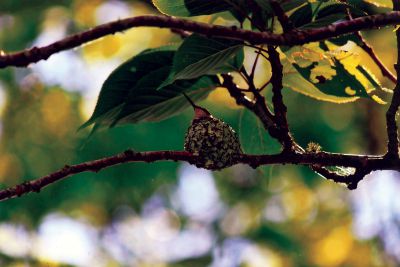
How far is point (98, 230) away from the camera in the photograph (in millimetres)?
4984

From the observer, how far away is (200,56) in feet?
3.39

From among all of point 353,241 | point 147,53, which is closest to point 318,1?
point 147,53

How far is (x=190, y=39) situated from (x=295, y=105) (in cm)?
319

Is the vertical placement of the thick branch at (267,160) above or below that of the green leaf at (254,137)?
above

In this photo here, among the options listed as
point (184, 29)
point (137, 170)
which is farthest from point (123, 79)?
point (137, 170)

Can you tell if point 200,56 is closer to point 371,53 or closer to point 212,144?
point 212,144

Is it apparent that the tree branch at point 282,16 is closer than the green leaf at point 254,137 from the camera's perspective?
Yes

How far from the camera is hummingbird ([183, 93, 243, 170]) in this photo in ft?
3.28

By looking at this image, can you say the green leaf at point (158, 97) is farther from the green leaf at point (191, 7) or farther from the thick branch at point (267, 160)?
the thick branch at point (267, 160)

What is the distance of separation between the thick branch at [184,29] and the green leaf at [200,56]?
0.28 meters

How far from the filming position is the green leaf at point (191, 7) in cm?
100

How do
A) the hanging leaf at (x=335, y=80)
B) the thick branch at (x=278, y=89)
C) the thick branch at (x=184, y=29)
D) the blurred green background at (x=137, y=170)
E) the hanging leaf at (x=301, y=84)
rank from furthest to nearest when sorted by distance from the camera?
the blurred green background at (x=137, y=170) < the hanging leaf at (x=301, y=84) < the hanging leaf at (x=335, y=80) < the thick branch at (x=278, y=89) < the thick branch at (x=184, y=29)

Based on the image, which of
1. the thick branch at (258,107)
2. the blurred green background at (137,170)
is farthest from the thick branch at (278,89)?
the blurred green background at (137,170)

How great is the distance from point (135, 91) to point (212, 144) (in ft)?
0.69
